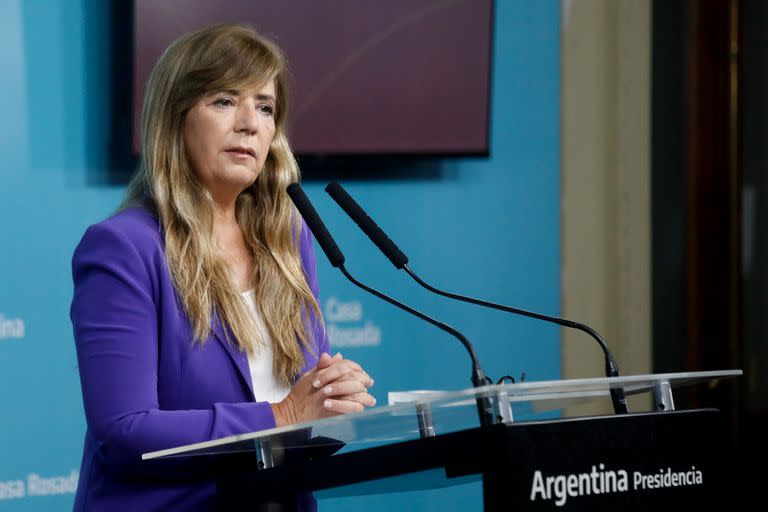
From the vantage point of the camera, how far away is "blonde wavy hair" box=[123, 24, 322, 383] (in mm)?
1773

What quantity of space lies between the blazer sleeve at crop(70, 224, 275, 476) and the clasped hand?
32 millimetres

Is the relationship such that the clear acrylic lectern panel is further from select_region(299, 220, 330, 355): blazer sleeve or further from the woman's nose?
the woman's nose

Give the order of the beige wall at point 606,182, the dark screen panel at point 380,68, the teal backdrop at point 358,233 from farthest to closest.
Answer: the beige wall at point 606,182
the dark screen panel at point 380,68
the teal backdrop at point 358,233

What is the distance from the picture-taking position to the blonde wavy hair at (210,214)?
1.77 metres

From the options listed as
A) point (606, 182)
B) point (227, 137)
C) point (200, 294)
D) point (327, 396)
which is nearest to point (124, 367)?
point (200, 294)

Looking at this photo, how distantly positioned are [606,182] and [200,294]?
2.55m

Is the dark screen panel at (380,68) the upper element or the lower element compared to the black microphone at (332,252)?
upper

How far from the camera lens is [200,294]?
174cm

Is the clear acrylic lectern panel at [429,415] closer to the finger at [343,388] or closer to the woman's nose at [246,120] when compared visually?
the finger at [343,388]

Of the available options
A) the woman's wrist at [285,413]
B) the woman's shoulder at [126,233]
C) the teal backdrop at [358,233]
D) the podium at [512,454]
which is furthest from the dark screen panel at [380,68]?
the podium at [512,454]

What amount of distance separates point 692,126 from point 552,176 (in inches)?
23.4

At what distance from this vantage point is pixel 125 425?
155 centimetres

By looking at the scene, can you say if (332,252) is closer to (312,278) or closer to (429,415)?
(429,415)

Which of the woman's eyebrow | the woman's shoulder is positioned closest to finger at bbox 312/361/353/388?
the woman's shoulder
